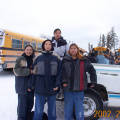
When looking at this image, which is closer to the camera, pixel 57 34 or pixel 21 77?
pixel 21 77

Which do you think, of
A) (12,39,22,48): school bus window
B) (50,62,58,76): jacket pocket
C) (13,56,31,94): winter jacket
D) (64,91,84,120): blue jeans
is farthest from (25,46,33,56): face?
(12,39,22,48): school bus window

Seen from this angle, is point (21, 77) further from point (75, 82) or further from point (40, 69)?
point (75, 82)

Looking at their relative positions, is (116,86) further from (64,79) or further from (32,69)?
(32,69)

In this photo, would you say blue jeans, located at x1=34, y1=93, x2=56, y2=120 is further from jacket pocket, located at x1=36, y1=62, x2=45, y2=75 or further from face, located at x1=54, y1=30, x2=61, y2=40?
face, located at x1=54, y1=30, x2=61, y2=40

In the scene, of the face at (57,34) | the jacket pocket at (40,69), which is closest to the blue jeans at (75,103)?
the jacket pocket at (40,69)

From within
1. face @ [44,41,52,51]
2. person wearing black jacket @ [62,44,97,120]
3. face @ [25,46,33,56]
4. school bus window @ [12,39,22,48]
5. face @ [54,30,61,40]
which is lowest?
person wearing black jacket @ [62,44,97,120]

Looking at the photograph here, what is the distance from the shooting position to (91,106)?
3074 millimetres

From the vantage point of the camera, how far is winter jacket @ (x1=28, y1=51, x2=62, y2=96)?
252 cm

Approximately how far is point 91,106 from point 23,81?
1.67m

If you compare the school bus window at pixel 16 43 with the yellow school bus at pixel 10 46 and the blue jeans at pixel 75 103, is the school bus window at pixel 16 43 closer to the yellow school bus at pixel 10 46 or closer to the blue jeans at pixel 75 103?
the yellow school bus at pixel 10 46

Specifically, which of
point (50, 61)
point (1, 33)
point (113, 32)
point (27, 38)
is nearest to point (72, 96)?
point (50, 61)

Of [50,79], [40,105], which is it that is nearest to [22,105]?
[40,105]

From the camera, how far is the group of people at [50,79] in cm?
255

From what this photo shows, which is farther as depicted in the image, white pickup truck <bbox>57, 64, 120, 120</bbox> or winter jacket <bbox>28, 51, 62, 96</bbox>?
white pickup truck <bbox>57, 64, 120, 120</bbox>
